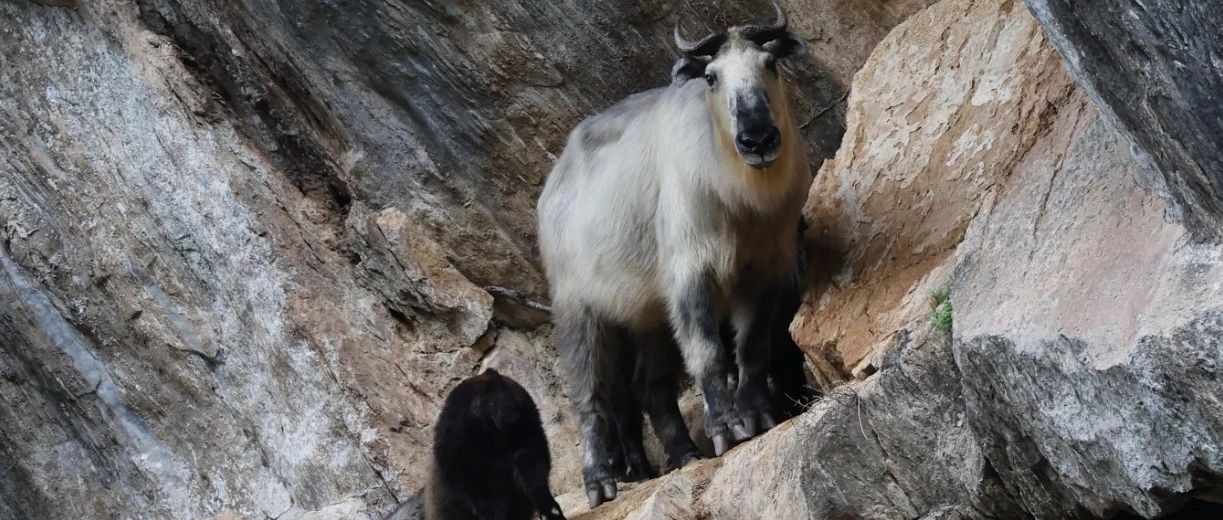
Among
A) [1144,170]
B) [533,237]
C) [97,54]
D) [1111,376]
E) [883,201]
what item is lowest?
[533,237]

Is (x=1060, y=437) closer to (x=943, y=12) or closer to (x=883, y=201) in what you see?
(x=883, y=201)

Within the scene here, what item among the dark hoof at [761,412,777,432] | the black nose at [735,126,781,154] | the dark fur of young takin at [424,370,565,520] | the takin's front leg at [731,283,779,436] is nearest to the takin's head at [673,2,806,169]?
the black nose at [735,126,781,154]

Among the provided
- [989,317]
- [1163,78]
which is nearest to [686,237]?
[989,317]

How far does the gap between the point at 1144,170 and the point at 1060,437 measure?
A: 0.87 m

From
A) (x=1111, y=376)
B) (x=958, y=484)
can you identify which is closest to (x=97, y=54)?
(x=958, y=484)

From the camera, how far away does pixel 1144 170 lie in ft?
14.7

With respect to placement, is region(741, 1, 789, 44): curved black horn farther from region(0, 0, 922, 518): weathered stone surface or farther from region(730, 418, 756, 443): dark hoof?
region(730, 418, 756, 443): dark hoof

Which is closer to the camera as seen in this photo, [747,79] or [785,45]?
[747,79]

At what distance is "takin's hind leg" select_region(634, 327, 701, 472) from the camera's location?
26.8ft

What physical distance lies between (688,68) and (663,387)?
190 centimetres

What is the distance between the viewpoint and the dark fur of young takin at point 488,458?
678 cm

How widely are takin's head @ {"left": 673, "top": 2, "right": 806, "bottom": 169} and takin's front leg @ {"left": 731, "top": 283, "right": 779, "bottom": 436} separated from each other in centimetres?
92

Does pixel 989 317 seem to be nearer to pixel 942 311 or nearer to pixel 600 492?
pixel 942 311

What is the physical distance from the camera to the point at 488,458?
6.86m
